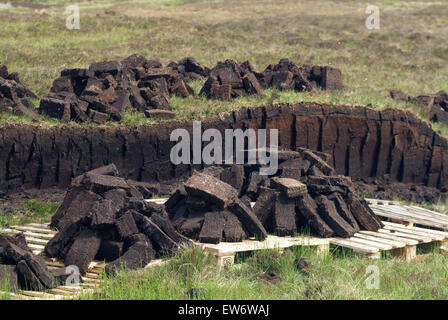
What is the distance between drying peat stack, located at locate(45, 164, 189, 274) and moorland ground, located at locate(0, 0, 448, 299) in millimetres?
490

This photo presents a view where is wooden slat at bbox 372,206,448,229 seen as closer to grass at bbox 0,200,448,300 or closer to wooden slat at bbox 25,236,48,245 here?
grass at bbox 0,200,448,300

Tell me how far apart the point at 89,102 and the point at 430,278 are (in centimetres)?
767

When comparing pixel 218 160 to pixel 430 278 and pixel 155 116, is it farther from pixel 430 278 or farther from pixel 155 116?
pixel 430 278

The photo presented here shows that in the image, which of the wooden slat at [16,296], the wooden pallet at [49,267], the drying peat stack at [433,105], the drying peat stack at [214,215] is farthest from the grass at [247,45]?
the wooden slat at [16,296]

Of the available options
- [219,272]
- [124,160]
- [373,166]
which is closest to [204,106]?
[124,160]

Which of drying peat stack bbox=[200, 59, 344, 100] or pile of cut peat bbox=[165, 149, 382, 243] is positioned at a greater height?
drying peat stack bbox=[200, 59, 344, 100]

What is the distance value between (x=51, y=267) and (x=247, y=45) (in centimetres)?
1986

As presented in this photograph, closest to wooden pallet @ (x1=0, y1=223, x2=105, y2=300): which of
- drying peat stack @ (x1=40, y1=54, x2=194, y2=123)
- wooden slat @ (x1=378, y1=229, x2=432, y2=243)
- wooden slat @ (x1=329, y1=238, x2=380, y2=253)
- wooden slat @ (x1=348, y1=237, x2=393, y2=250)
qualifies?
drying peat stack @ (x1=40, y1=54, x2=194, y2=123)

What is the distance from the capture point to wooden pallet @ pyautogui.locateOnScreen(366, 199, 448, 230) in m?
10.5

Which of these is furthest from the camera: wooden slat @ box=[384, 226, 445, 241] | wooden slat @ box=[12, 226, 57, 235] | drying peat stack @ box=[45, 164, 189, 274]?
wooden slat @ box=[384, 226, 445, 241]

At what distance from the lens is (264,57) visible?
23.0m

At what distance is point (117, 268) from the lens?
22.8 ft

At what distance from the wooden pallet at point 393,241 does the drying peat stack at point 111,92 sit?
513cm

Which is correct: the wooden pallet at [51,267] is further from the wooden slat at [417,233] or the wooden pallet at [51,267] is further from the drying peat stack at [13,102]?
the wooden slat at [417,233]
